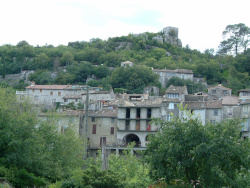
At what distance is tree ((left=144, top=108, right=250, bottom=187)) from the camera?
20.7 metres

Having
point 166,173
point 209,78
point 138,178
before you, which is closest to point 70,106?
point 209,78

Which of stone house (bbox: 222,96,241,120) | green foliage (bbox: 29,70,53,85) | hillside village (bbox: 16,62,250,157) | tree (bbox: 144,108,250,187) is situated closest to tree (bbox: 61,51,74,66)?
green foliage (bbox: 29,70,53,85)

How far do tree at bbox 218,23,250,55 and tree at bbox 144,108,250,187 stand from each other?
303 ft

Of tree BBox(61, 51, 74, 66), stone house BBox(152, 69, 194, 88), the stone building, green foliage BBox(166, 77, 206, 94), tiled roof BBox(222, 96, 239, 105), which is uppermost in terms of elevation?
the stone building

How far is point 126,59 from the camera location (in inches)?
3912

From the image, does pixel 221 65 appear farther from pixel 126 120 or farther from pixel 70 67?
pixel 126 120

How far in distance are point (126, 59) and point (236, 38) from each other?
3122 cm

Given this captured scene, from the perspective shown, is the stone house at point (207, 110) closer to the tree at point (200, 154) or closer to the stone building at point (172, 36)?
the tree at point (200, 154)

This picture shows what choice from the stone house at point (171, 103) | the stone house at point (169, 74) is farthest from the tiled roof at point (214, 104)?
the stone house at point (169, 74)

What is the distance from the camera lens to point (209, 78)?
9150cm

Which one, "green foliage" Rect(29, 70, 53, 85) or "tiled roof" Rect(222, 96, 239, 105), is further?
"green foliage" Rect(29, 70, 53, 85)

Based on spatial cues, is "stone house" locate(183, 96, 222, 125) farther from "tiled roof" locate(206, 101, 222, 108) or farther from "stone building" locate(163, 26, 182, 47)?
"stone building" locate(163, 26, 182, 47)

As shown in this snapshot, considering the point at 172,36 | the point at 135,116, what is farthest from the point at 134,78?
the point at 172,36

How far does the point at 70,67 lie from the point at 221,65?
1337 inches
